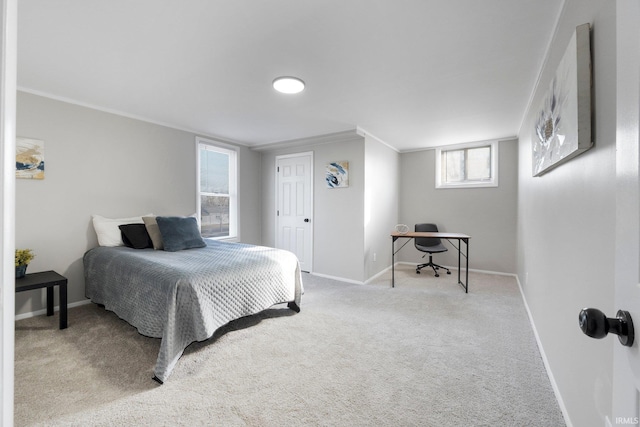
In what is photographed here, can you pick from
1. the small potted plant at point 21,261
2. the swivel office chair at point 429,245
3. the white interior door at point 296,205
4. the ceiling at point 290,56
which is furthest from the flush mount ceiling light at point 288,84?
the swivel office chair at point 429,245

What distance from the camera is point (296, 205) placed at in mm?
5043

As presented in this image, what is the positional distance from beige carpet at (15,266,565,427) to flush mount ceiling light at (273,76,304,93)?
2.34 meters

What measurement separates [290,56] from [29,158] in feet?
9.66

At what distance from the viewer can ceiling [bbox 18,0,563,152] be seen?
1693 millimetres

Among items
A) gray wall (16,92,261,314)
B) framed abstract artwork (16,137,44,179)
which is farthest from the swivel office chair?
framed abstract artwork (16,137,44,179)

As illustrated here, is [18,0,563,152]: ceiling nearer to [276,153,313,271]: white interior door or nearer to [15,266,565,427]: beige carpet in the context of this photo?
[276,153,313,271]: white interior door

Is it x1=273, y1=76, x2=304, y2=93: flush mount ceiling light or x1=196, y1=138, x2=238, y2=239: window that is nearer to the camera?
x1=273, y1=76, x2=304, y2=93: flush mount ceiling light

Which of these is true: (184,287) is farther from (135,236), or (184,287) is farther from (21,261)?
(21,261)

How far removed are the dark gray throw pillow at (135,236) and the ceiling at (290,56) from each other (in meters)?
1.46

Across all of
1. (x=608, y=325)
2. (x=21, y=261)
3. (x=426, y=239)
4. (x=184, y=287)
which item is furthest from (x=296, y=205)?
(x=608, y=325)

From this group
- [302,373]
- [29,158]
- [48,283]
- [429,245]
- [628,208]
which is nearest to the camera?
[628,208]

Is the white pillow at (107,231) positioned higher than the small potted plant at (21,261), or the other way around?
the white pillow at (107,231)

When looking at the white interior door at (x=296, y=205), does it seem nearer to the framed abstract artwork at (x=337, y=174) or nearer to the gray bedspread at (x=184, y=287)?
the framed abstract artwork at (x=337, y=174)

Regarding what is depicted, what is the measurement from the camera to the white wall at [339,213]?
4.31 meters
